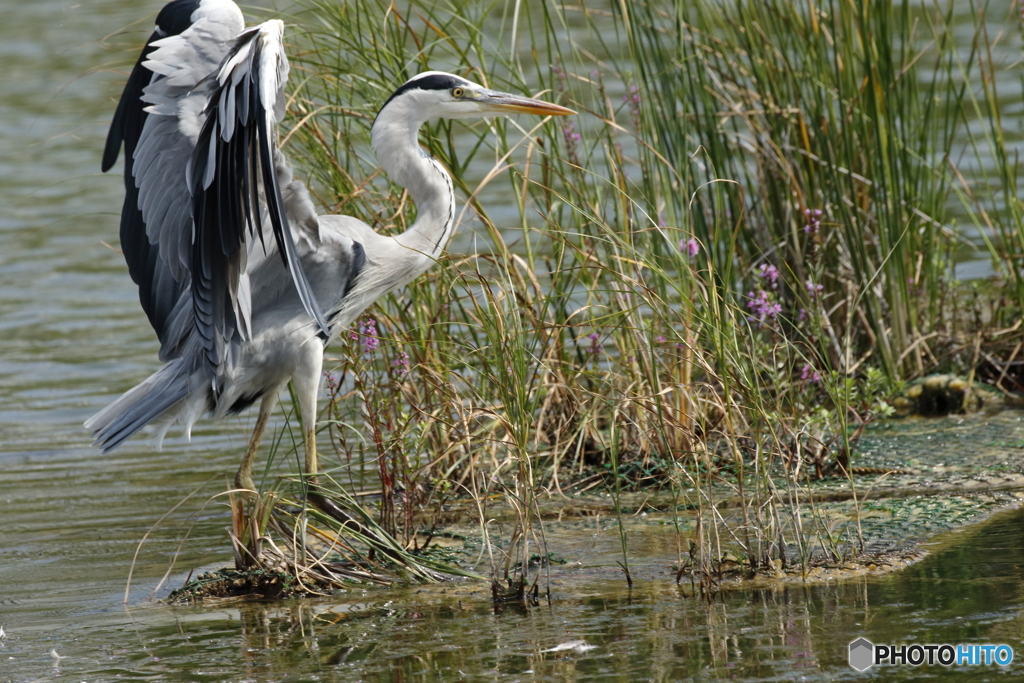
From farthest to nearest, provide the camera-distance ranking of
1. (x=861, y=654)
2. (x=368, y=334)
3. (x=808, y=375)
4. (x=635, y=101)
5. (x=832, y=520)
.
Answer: (x=635, y=101) < (x=808, y=375) < (x=368, y=334) < (x=832, y=520) < (x=861, y=654)

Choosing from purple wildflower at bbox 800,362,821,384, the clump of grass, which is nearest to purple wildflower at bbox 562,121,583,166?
the clump of grass

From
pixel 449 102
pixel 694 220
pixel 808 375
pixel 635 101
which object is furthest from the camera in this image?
pixel 694 220

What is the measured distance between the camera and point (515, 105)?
5023 mm

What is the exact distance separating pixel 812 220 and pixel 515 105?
1.21 metres

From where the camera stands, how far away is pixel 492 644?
3.39 meters

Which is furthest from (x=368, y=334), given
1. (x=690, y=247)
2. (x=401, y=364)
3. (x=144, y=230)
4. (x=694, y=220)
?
(x=694, y=220)

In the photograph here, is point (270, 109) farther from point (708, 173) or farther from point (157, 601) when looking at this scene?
point (708, 173)

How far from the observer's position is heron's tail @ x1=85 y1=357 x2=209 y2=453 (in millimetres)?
4539

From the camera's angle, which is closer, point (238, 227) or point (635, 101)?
point (238, 227)

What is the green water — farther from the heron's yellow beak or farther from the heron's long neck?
the heron's yellow beak

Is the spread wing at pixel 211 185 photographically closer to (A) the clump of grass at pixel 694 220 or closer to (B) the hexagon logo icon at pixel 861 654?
(A) the clump of grass at pixel 694 220

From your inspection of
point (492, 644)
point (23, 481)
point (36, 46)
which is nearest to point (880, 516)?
point (492, 644)

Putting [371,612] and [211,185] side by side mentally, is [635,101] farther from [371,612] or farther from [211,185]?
[371,612]

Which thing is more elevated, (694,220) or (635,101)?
(635,101)
